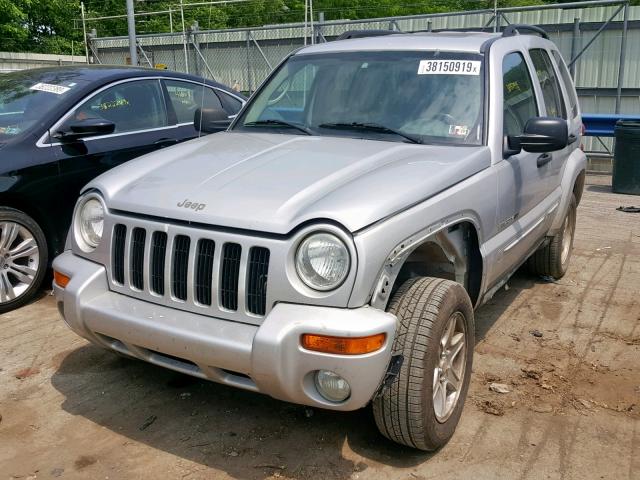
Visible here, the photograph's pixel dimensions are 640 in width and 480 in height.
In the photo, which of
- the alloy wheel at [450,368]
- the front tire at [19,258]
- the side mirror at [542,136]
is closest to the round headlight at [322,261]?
the alloy wheel at [450,368]

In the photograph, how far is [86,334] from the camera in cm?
338

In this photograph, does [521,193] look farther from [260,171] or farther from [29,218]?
[29,218]

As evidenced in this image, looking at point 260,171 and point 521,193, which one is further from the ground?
point 260,171

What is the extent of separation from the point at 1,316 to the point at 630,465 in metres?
4.26

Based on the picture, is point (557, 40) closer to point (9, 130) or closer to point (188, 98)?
point (188, 98)

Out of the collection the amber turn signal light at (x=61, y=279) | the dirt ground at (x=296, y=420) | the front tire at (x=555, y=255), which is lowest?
the dirt ground at (x=296, y=420)

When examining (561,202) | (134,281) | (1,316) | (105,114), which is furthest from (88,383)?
(561,202)

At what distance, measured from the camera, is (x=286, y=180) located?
3234mm

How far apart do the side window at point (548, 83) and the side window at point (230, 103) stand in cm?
310

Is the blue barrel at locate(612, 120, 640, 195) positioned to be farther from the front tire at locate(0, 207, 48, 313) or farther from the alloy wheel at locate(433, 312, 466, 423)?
the front tire at locate(0, 207, 48, 313)

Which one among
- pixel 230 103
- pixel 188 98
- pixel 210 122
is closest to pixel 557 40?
pixel 230 103

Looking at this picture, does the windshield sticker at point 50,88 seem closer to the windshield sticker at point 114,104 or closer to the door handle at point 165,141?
the windshield sticker at point 114,104

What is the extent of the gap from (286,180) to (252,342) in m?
0.84

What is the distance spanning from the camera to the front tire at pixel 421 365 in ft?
9.76
